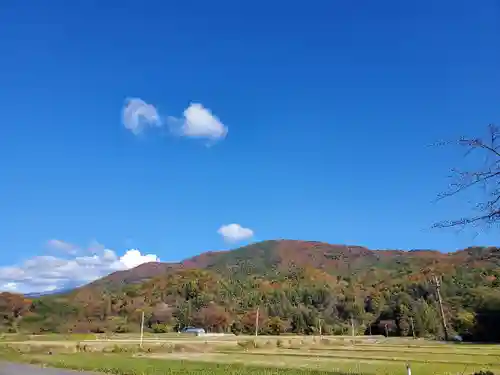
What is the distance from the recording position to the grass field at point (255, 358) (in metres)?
24.5

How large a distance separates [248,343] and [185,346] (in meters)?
8.31

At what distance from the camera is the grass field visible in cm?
2452

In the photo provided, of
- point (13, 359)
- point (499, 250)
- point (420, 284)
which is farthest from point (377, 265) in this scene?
point (499, 250)

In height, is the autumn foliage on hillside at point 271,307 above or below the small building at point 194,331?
above

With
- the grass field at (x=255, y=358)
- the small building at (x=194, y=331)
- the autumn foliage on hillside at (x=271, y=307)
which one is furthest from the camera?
the small building at (x=194, y=331)

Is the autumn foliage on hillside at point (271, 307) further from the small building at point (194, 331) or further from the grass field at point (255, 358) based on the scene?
the grass field at point (255, 358)

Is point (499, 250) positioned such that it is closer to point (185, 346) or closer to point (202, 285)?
point (185, 346)

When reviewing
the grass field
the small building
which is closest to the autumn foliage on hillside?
the small building

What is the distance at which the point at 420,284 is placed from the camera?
86.0 m

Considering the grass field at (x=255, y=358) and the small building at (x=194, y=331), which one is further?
the small building at (x=194, y=331)

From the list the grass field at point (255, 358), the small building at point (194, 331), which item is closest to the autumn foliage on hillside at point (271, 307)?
the small building at point (194, 331)

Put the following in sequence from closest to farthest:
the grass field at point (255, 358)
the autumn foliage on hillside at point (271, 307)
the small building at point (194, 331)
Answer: the grass field at point (255, 358), the autumn foliage on hillside at point (271, 307), the small building at point (194, 331)

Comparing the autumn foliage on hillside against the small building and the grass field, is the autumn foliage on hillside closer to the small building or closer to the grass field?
the small building

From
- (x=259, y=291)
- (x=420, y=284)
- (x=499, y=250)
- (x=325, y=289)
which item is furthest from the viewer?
(x=259, y=291)
